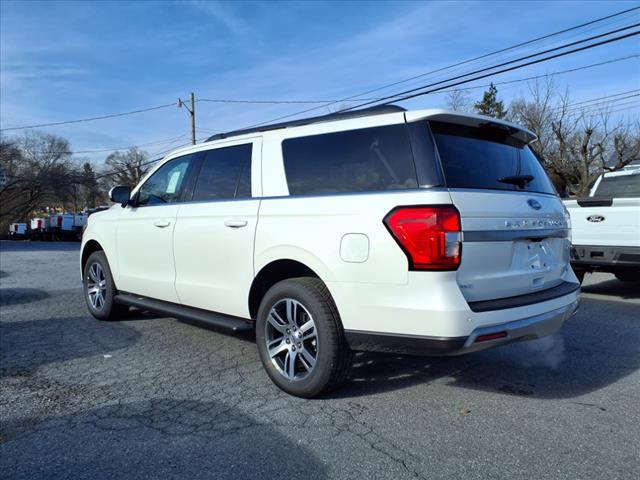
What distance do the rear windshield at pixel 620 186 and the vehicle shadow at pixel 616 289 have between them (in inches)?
62.7

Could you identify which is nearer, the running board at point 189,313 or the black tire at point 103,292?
the running board at point 189,313

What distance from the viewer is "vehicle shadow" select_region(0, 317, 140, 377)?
4.53m

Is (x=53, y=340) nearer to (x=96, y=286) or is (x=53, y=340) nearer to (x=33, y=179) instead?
(x=96, y=286)

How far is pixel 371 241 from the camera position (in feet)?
10.1

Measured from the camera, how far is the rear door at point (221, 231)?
399 cm

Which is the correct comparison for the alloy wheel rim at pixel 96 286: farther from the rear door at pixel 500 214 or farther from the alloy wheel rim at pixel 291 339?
the rear door at pixel 500 214

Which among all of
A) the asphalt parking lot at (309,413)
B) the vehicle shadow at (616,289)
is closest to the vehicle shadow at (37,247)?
the asphalt parking lot at (309,413)

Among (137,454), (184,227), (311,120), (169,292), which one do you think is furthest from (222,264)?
(137,454)

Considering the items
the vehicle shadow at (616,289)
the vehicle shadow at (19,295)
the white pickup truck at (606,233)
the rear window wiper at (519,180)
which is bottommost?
the vehicle shadow at (19,295)

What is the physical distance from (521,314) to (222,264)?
7.64ft

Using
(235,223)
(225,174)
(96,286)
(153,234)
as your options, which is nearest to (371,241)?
(235,223)

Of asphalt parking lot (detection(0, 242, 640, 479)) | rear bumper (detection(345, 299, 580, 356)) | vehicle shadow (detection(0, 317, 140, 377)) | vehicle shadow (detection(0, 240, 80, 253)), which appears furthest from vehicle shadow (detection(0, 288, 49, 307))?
vehicle shadow (detection(0, 240, 80, 253))

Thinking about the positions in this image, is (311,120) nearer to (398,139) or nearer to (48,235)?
(398,139)

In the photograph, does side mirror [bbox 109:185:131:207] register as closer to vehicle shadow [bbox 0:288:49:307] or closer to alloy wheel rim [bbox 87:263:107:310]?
alloy wheel rim [bbox 87:263:107:310]
